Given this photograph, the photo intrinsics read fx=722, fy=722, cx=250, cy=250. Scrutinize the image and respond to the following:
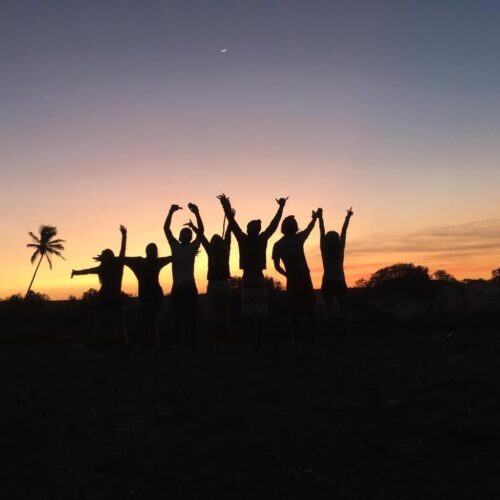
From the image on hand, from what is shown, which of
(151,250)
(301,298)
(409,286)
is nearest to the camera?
(301,298)

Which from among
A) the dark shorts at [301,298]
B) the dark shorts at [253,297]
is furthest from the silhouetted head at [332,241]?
the dark shorts at [253,297]

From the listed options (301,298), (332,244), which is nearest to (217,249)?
(301,298)

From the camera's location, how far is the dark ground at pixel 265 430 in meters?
4.27

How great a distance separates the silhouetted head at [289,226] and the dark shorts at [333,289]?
103 centimetres

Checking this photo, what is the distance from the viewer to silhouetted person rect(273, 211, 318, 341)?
10.3 metres

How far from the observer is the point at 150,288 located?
11.0 meters

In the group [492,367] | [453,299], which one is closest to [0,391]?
[492,367]

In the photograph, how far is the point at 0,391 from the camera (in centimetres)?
796

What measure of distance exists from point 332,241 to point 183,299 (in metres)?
2.39

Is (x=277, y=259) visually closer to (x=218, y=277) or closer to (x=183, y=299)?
(x=218, y=277)

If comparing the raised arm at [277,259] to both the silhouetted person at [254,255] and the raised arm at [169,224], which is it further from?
the raised arm at [169,224]

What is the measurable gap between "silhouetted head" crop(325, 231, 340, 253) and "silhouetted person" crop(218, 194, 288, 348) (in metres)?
1.05

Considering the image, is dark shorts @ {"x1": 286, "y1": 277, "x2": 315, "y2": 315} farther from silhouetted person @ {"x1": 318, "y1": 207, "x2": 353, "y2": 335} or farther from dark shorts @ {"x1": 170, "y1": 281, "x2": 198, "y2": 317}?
dark shorts @ {"x1": 170, "y1": 281, "x2": 198, "y2": 317}

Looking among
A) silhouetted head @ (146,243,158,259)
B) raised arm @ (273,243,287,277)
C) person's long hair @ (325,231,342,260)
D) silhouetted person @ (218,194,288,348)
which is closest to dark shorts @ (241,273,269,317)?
silhouetted person @ (218,194,288,348)
